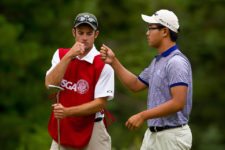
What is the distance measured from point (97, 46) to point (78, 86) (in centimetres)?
1573

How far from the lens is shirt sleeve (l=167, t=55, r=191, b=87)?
342 inches

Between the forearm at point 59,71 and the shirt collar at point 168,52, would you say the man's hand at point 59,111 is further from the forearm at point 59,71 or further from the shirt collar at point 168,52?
the shirt collar at point 168,52

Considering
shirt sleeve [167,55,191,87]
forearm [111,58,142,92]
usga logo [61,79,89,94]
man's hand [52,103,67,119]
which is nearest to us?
shirt sleeve [167,55,191,87]

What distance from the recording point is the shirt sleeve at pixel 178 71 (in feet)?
28.5

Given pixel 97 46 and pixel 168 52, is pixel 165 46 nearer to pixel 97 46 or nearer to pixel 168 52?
pixel 168 52

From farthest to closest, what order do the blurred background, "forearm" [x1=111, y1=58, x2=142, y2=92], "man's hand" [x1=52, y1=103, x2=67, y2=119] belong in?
the blurred background, "forearm" [x1=111, y1=58, x2=142, y2=92], "man's hand" [x1=52, y1=103, x2=67, y2=119]

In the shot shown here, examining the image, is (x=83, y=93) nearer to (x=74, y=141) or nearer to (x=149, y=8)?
(x=74, y=141)

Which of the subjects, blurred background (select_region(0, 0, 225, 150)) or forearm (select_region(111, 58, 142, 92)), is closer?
forearm (select_region(111, 58, 142, 92))

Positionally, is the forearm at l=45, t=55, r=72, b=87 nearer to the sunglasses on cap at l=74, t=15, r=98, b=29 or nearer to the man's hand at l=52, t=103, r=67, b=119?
the man's hand at l=52, t=103, r=67, b=119

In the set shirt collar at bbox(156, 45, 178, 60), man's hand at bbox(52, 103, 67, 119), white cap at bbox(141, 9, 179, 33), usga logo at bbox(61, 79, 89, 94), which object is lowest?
man's hand at bbox(52, 103, 67, 119)

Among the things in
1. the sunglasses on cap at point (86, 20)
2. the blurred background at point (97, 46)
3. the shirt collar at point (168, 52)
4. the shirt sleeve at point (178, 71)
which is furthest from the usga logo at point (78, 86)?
the blurred background at point (97, 46)

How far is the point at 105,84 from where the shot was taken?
925 centimetres

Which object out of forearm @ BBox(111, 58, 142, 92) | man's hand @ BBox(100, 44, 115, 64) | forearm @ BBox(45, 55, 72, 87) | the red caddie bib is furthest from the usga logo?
forearm @ BBox(111, 58, 142, 92)

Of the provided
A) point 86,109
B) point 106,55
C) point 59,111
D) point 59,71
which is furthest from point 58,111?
point 106,55
